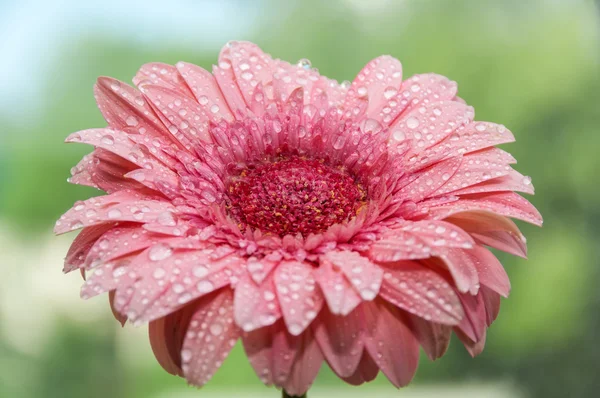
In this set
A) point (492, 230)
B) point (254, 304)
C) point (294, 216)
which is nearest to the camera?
point (254, 304)

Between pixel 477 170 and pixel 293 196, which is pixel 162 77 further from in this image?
pixel 477 170

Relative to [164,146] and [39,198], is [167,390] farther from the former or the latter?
[164,146]

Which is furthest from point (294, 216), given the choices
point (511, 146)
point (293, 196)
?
point (511, 146)

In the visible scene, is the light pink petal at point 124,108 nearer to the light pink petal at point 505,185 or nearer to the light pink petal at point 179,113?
the light pink petal at point 179,113

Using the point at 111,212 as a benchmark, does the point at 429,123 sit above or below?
above

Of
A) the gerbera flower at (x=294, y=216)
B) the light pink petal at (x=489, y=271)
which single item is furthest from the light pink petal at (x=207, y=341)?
the light pink petal at (x=489, y=271)

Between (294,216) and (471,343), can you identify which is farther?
(294,216)
